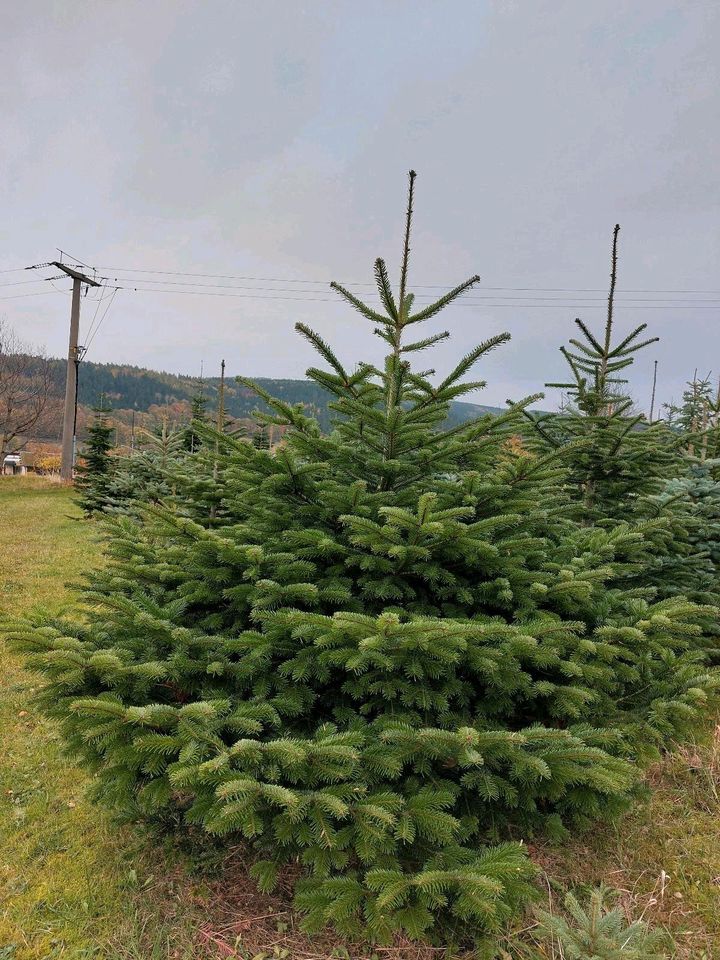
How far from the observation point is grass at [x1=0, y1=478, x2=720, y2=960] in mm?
2119

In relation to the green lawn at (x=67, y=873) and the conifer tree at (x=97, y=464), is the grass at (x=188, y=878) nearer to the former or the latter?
the green lawn at (x=67, y=873)

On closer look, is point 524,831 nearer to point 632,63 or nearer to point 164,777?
point 164,777

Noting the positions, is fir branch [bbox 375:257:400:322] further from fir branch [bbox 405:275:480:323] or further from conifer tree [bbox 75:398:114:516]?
conifer tree [bbox 75:398:114:516]

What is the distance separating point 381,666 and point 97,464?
16474mm

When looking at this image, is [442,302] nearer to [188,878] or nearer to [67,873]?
[188,878]

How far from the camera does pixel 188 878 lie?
244 centimetres

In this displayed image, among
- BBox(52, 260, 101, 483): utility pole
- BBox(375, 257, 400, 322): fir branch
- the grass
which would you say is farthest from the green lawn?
BBox(52, 260, 101, 483): utility pole

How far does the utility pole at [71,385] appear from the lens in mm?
20320

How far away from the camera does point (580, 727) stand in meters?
2.34

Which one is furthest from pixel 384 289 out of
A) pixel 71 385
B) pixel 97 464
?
pixel 71 385

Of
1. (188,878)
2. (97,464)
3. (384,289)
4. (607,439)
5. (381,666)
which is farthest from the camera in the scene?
(97,464)

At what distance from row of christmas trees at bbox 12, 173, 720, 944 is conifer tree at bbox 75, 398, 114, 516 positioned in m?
11.0

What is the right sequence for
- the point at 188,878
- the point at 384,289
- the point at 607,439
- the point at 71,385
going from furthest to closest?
the point at 71,385 < the point at 607,439 < the point at 384,289 < the point at 188,878

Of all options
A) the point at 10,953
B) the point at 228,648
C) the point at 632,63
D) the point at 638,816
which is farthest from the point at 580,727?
the point at 632,63
